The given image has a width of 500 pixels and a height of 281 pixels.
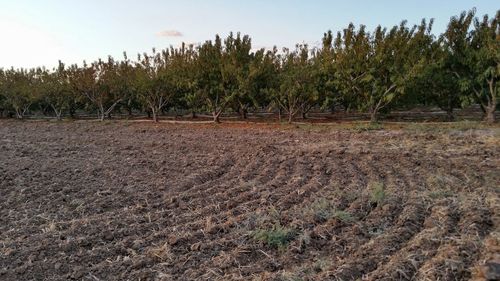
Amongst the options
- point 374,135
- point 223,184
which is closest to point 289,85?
point 374,135

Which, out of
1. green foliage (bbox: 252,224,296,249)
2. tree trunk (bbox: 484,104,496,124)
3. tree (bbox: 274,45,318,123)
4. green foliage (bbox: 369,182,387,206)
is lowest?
green foliage (bbox: 252,224,296,249)

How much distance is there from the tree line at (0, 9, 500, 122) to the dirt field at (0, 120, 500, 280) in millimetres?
10589

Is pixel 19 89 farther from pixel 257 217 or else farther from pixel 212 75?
pixel 257 217

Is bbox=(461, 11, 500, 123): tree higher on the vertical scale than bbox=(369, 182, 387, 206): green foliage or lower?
higher

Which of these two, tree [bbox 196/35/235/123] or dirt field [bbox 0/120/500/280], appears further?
tree [bbox 196/35/235/123]

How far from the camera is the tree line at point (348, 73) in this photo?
765 inches

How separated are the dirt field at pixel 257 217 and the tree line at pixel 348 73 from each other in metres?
10.6

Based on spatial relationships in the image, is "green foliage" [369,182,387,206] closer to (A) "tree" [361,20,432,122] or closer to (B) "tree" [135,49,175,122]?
(A) "tree" [361,20,432,122]

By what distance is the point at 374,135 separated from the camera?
47.2ft

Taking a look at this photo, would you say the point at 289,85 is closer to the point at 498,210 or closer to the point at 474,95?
the point at 474,95

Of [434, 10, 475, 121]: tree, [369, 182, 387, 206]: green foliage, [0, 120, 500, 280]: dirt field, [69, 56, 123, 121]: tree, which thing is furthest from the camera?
[69, 56, 123, 121]: tree

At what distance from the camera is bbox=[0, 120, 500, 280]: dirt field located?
151 inches

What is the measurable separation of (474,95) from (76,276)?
21.3 m

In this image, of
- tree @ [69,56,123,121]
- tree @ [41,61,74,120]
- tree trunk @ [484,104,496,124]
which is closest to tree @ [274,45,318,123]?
tree trunk @ [484,104,496,124]
